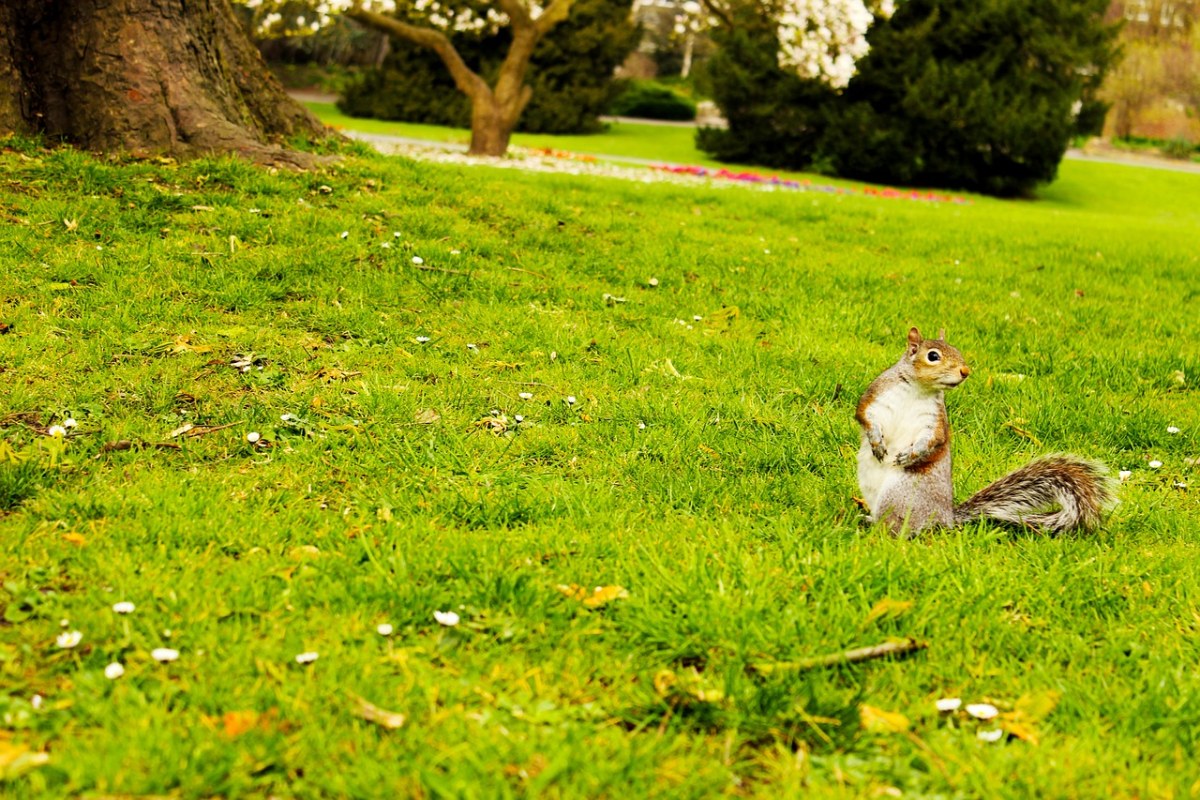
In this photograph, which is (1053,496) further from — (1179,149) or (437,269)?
(1179,149)

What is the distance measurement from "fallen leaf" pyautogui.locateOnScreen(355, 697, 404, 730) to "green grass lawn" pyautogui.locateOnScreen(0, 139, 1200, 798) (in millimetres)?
59

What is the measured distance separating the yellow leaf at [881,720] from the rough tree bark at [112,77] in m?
6.79

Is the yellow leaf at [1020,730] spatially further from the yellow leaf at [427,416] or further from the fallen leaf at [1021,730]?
the yellow leaf at [427,416]

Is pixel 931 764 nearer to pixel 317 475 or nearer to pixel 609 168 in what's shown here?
pixel 317 475

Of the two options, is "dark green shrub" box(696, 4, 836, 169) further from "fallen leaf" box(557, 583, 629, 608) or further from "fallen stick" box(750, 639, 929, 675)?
"fallen stick" box(750, 639, 929, 675)

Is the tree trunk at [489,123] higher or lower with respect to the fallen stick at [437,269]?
higher

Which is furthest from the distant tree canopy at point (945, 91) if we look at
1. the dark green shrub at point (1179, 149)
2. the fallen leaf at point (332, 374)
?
the fallen leaf at point (332, 374)

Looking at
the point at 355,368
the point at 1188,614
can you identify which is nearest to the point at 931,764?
the point at 1188,614

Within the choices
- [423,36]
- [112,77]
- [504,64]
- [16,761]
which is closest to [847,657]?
[16,761]

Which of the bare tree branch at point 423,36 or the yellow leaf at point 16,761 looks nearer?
the yellow leaf at point 16,761

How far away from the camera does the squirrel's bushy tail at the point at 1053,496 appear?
379cm

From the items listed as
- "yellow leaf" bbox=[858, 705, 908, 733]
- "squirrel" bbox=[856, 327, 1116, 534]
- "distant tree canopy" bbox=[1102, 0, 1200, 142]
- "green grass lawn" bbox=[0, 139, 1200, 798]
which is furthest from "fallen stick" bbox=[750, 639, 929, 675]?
"distant tree canopy" bbox=[1102, 0, 1200, 142]

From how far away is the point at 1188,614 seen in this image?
3.36 meters

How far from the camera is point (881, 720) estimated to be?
270 cm
